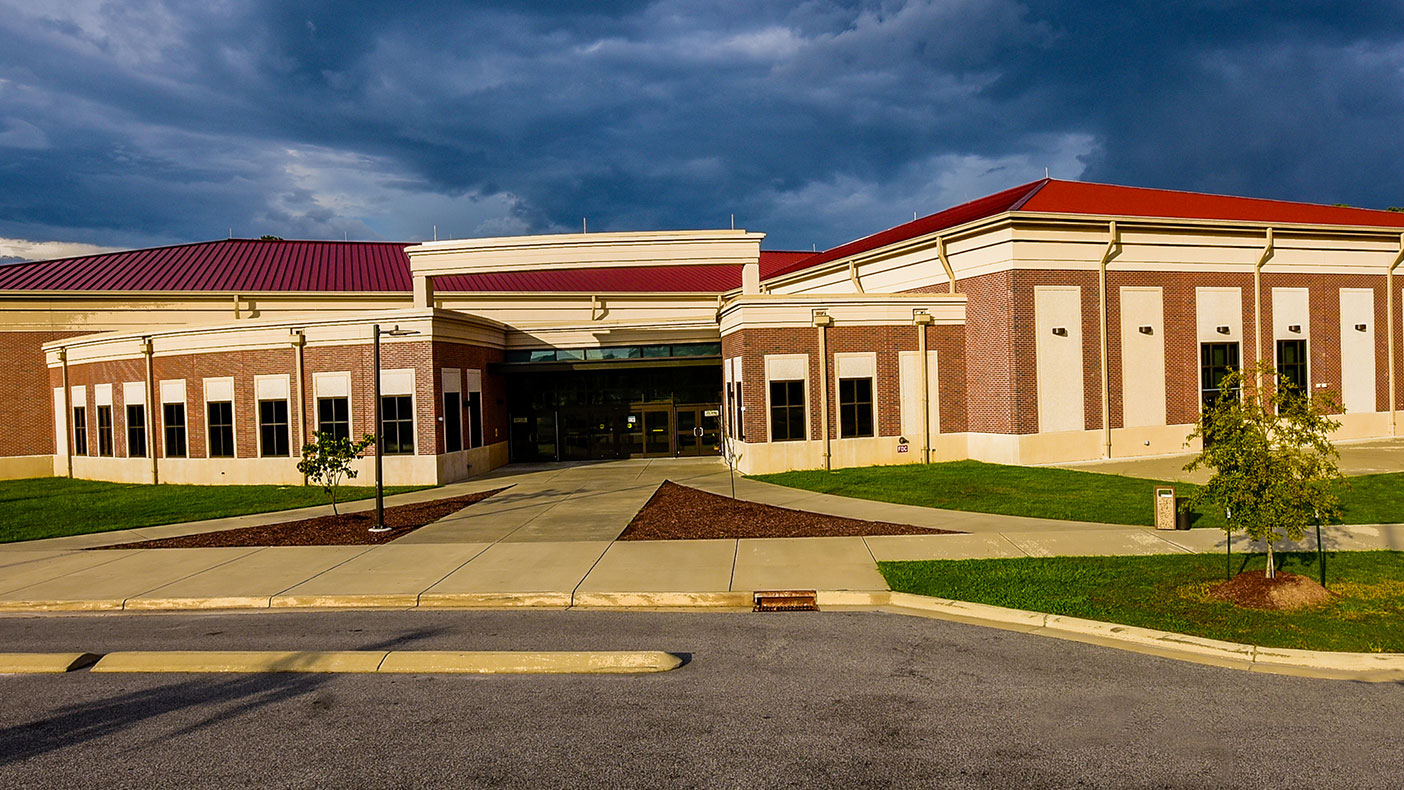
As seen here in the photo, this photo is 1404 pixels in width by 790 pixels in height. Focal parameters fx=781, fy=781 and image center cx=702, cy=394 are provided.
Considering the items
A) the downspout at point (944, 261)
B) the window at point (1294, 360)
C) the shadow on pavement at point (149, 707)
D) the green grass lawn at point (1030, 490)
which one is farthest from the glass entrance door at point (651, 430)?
the shadow on pavement at point (149, 707)

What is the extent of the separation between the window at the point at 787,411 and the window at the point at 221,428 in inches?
717

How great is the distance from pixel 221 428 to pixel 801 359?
774 inches

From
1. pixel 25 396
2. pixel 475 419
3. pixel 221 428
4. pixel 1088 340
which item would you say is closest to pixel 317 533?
pixel 475 419

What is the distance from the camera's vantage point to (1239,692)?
7230 mm

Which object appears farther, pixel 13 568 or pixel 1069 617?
pixel 13 568

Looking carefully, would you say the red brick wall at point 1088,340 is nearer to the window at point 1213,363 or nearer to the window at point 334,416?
the window at point 1213,363

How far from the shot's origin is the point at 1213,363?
2669 centimetres

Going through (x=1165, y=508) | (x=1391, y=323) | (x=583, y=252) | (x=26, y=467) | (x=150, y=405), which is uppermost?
(x=583, y=252)

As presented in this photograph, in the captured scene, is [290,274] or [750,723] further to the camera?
[290,274]

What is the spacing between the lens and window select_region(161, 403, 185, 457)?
2711cm

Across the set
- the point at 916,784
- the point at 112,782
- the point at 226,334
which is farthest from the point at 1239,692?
the point at 226,334

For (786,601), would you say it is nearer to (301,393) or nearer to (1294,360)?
(301,393)

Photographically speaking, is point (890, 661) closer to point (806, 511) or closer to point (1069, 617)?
point (1069, 617)

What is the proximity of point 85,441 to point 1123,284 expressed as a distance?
38.8m
